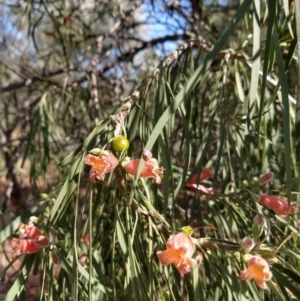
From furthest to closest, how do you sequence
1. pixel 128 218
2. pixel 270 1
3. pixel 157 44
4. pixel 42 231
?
pixel 157 44
pixel 42 231
pixel 128 218
pixel 270 1

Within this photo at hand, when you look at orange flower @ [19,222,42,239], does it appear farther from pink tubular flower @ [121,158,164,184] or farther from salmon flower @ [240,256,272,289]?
salmon flower @ [240,256,272,289]

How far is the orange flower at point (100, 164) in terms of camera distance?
2.04ft

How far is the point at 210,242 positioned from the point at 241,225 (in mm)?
302

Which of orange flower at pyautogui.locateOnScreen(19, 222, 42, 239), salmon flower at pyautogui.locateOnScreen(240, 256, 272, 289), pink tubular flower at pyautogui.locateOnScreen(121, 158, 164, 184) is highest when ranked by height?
pink tubular flower at pyautogui.locateOnScreen(121, 158, 164, 184)

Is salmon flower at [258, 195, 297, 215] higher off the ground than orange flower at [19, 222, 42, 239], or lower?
higher

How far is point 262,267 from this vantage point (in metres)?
0.59

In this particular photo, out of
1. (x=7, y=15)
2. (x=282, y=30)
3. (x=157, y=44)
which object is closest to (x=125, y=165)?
→ (x=282, y=30)

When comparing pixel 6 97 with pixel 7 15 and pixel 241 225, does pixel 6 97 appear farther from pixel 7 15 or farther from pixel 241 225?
pixel 241 225

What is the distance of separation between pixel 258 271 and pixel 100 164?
244 mm

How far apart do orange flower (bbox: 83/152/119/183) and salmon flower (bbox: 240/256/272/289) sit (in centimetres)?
22

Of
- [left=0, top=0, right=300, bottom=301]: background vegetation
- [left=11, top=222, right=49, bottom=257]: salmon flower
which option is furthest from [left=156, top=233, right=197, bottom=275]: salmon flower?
[left=11, top=222, right=49, bottom=257]: salmon flower

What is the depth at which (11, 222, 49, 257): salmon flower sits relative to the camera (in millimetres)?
743

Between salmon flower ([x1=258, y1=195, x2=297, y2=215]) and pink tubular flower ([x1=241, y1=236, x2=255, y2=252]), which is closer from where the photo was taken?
pink tubular flower ([x1=241, y1=236, x2=255, y2=252])

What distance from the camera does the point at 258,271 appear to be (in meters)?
0.60
